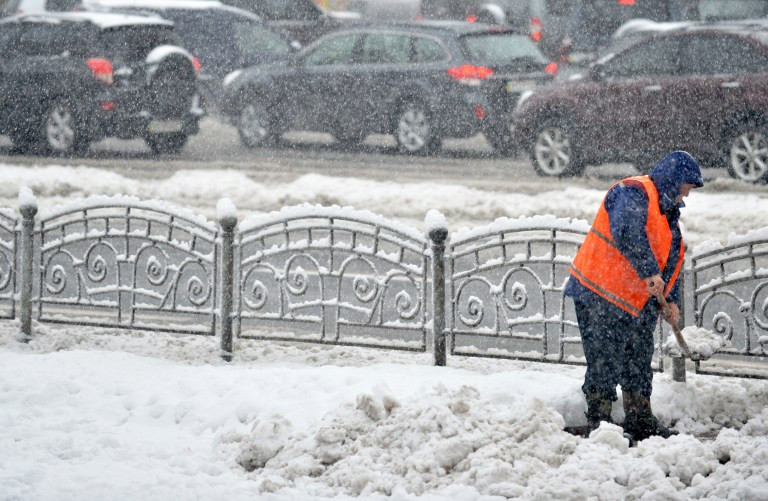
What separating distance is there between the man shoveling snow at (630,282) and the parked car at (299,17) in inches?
821

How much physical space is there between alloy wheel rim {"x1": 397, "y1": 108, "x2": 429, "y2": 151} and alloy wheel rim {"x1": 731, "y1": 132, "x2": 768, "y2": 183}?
469 centimetres

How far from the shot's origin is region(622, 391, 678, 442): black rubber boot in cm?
699

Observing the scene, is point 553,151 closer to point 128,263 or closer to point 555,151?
point 555,151

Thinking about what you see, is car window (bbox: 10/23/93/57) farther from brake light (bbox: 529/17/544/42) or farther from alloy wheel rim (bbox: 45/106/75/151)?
brake light (bbox: 529/17/544/42)

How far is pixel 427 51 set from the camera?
1917 cm

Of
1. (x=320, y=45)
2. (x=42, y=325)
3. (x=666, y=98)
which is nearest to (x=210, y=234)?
(x=42, y=325)

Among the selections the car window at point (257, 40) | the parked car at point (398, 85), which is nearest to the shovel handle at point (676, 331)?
the parked car at point (398, 85)

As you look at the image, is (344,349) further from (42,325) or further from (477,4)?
(477,4)

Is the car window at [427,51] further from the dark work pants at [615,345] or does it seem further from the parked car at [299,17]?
the dark work pants at [615,345]

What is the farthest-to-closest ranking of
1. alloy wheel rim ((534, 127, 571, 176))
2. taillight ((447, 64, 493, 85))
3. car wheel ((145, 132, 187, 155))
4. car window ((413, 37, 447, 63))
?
car wheel ((145, 132, 187, 155))
car window ((413, 37, 447, 63))
taillight ((447, 64, 493, 85))
alloy wheel rim ((534, 127, 571, 176))

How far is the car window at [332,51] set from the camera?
66.1 ft

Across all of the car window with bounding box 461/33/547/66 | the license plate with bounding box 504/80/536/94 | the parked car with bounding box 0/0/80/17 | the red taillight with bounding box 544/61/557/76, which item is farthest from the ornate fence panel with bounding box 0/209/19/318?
the parked car with bounding box 0/0/80/17

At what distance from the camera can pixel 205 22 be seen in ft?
75.7

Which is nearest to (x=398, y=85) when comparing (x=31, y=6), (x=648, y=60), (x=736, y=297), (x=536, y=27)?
(x=648, y=60)
